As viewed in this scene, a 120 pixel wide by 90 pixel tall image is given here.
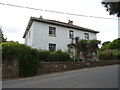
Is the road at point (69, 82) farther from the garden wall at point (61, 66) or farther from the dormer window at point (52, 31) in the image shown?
the dormer window at point (52, 31)

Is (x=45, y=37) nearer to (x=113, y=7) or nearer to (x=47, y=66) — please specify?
(x=47, y=66)

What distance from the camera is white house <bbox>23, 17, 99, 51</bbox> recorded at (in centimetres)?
1973

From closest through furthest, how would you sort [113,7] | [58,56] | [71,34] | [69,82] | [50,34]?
[69,82] → [113,7] → [58,56] → [50,34] → [71,34]

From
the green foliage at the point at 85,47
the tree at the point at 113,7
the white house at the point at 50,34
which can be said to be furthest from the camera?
the white house at the point at 50,34

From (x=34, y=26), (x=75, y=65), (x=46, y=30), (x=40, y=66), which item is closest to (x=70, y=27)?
(x=46, y=30)

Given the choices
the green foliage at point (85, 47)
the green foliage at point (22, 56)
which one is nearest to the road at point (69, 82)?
the green foliage at point (22, 56)

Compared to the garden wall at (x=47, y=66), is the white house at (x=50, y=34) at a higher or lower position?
higher

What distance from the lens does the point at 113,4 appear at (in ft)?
32.4

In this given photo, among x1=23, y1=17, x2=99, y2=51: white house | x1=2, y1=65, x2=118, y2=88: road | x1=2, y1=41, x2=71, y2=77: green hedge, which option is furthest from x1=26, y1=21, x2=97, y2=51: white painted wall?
x1=2, y1=65, x2=118, y2=88: road

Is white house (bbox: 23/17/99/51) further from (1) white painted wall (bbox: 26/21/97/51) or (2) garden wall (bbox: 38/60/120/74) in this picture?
(2) garden wall (bbox: 38/60/120/74)

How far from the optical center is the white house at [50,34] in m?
19.7

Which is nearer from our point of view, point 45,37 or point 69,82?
point 69,82

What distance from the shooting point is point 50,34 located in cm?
2125

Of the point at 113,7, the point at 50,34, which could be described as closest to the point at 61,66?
the point at 50,34
